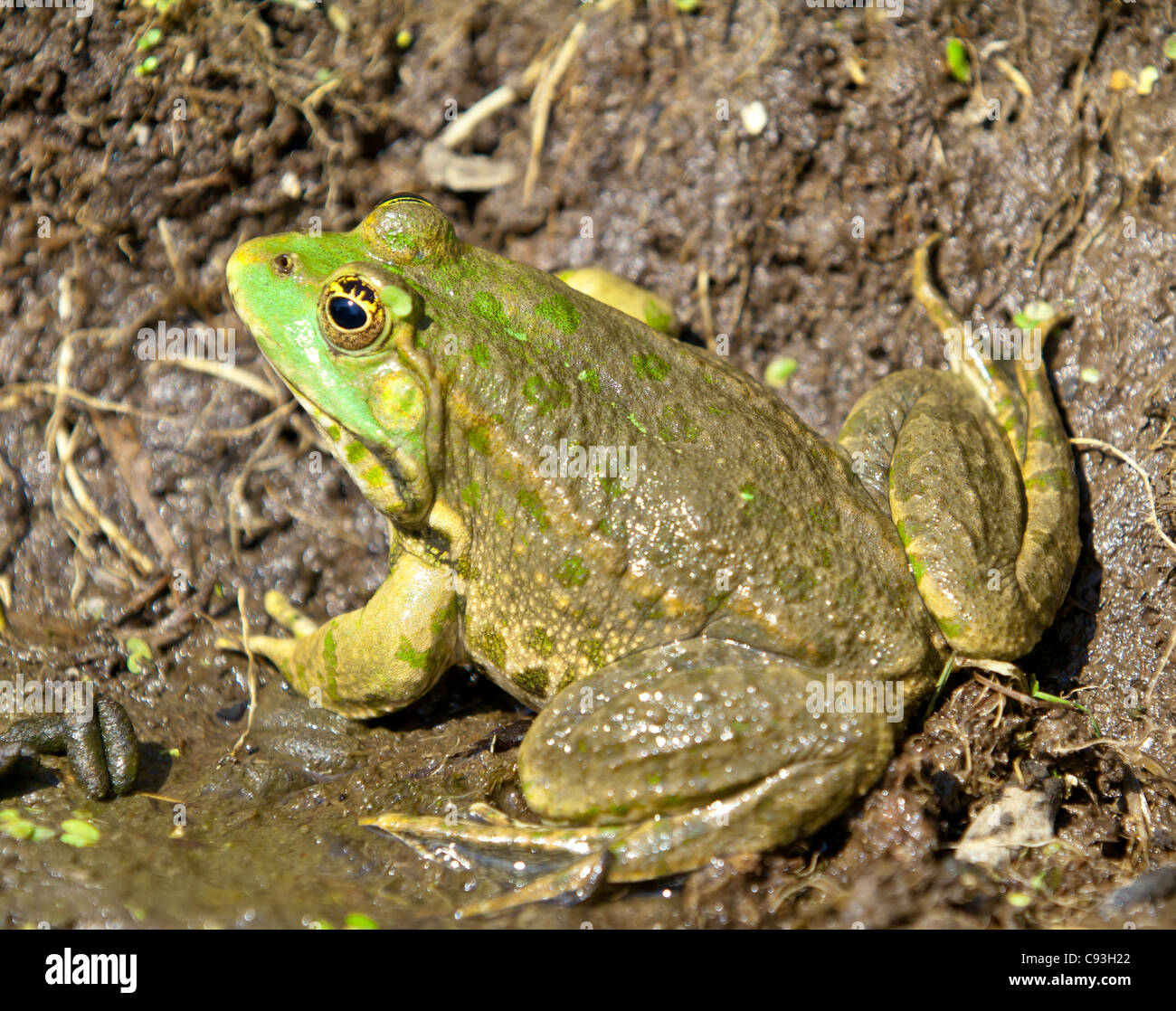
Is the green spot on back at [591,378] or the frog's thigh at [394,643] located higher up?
the green spot on back at [591,378]

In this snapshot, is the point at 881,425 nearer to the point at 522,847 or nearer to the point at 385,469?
the point at 385,469

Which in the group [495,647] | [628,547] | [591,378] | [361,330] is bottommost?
[495,647]

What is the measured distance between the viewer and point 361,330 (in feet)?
11.5

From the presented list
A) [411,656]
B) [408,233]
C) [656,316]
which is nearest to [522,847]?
[411,656]

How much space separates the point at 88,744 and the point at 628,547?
2.43 metres

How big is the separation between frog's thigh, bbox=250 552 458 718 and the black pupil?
3.27ft

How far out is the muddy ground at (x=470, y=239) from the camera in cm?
437

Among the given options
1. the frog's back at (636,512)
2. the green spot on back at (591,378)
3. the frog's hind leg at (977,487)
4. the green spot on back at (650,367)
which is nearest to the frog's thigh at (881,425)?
the frog's hind leg at (977,487)

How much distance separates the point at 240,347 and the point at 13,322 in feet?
4.06

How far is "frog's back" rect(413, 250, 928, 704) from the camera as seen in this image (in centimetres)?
349

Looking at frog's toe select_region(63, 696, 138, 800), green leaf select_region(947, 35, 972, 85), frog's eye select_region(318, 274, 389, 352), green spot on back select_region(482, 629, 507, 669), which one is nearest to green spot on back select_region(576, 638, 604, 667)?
green spot on back select_region(482, 629, 507, 669)

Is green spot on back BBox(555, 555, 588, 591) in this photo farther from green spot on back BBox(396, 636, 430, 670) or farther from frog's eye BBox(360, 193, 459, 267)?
frog's eye BBox(360, 193, 459, 267)

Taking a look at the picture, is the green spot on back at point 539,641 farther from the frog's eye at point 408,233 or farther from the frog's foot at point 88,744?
the frog's foot at point 88,744

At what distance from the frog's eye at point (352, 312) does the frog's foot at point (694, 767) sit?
1.61m
